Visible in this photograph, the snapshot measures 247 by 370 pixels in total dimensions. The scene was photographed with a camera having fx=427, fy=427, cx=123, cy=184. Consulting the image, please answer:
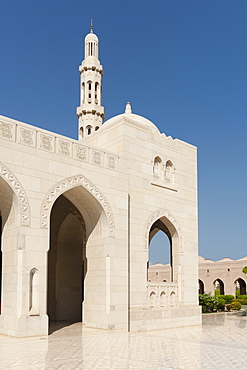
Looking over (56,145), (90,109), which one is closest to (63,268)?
(56,145)

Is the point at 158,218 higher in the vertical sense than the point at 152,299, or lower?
higher

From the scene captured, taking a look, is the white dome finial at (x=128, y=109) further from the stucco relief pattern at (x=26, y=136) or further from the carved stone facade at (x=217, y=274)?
the carved stone facade at (x=217, y=274)

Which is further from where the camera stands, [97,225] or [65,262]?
[65,262]

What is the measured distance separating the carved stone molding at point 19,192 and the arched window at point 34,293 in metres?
1.24

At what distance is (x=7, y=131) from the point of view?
1040 cm

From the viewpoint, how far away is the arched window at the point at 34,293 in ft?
33.6

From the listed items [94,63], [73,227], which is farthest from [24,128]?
[94,63]

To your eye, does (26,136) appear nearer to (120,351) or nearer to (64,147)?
(64,147)

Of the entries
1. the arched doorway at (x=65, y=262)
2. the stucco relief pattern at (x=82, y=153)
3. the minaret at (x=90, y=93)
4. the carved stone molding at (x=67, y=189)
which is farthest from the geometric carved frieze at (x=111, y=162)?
the minaret at (x=90, y=93)

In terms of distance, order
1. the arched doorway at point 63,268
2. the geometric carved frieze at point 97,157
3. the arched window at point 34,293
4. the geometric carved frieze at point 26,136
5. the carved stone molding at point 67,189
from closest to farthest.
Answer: the arched window at point 34,293 < the geometric carved frieze at point 26,136 < the carved stone molding at point 67,189 < the geometric carved frieze at point 97,157 < the arched doorway at point 63,268

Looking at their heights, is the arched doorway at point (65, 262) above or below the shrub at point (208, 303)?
above

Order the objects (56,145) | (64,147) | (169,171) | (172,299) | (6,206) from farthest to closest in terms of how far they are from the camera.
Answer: (169,171)
(172,299)
(64,147)
(56,145)
(6,206)

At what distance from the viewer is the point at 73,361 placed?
751 centimetres

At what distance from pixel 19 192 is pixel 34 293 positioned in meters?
2.47
